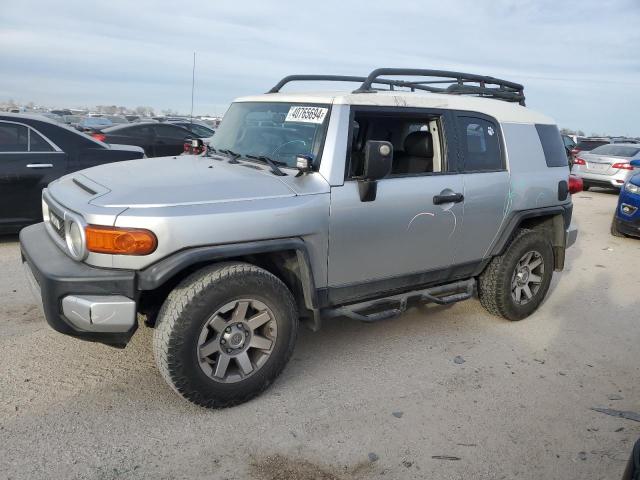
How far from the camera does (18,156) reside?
20.0ft

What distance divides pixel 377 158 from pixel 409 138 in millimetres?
1033

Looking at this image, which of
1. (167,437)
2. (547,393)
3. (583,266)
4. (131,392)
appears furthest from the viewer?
(583,266)

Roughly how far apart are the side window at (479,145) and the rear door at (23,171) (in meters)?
4.62

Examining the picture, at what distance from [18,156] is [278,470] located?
5.08 m

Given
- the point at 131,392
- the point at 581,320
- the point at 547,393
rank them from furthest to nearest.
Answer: the point at 581,320 < the point at 547,393 < the point at 131,392

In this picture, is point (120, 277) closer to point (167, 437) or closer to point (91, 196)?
point (91, 196)

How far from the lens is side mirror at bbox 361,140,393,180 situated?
3.32 m

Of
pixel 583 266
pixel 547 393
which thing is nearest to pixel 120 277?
pixel 547 393

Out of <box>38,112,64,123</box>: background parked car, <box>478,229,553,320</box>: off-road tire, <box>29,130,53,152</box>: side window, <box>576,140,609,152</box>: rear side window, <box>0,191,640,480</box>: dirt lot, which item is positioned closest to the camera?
<box>0,191,640,480</box>: dirt lot

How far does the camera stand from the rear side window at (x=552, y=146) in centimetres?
480

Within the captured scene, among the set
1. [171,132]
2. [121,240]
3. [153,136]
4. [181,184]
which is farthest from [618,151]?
[121,240]

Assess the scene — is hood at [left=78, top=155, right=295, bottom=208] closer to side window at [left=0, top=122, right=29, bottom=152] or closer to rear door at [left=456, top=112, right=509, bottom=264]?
rear door at [left=456, top=112, right=509, bottom=264]

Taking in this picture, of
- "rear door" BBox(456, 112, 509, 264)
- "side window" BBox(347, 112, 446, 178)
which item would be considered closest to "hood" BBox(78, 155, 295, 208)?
"side window" BBox(347, 112, 446, 178)

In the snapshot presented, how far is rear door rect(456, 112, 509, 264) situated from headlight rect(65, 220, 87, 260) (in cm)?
264
